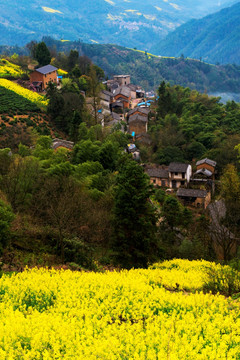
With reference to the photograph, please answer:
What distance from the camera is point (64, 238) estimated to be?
48.0ft

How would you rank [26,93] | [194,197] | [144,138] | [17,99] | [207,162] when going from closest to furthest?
[194,197], [207,162], [17,99], [144,138], [26,93]

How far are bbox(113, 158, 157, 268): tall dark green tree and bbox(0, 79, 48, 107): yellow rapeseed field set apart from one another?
34010 mm

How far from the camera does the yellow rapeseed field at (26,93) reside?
161ft

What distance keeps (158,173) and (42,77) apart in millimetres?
27520

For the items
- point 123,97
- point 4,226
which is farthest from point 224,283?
point 123,97

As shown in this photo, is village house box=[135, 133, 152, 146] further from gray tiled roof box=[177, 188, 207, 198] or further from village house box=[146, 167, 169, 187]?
gray tiled roof box=[177, 188, 207, 198]

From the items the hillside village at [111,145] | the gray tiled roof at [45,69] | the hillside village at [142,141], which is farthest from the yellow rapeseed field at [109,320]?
the gray tiled roof at [45,69]

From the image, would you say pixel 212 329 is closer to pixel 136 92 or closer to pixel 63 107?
pixel 63 107

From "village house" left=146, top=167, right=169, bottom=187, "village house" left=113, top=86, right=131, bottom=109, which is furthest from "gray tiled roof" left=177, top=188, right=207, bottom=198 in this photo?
"village house" left=113, top=86, right=131, bottom=109

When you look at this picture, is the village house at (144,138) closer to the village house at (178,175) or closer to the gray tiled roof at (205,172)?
the gray tiled roof at (205,172)

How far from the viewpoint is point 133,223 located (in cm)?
1642

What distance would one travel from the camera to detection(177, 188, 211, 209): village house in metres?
32.8

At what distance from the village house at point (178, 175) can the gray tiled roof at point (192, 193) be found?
3.20 meters

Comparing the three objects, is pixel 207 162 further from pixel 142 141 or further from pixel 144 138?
pixel 144 138
